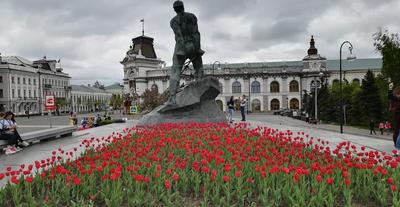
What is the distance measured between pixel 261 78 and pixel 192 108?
244 ft

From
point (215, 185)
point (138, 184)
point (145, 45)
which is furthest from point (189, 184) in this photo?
point (145, 45)

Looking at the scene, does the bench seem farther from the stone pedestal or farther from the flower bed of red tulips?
the flower bed of red tulips


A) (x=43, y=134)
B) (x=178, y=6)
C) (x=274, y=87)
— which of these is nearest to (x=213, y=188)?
(x=43, y=134)

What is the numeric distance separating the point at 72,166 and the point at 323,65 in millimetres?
84520

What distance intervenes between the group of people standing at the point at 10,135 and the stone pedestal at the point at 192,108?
217 inches

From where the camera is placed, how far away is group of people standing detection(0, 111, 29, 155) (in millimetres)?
9598

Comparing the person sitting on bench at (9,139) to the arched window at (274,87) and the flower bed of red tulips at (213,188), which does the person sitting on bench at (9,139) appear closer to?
the flower bed of red tulips at (213,188)

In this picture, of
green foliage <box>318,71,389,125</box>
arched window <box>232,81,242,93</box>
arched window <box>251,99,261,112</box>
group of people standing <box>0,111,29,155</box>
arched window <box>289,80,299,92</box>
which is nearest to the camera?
group of people standing <box>0,111,29,155</box>

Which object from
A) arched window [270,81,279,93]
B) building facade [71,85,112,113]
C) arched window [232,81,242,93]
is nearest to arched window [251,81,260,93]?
arched window [232,81,242,93]

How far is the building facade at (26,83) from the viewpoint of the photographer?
7731 cm

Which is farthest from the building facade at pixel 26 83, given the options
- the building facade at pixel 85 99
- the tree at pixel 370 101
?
the tree at pixel 370 101

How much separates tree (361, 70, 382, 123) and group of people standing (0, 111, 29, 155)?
115 feet

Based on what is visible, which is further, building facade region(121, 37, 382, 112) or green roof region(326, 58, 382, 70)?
building facade region(121, 37, 382, 112)

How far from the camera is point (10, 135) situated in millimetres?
9742
